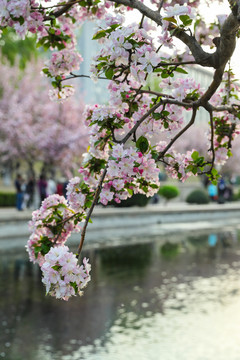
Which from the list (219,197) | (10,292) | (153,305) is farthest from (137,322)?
(219,197)

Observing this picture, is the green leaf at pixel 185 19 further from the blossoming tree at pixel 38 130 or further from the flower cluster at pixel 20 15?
the blossoming tree at pixel 38 130

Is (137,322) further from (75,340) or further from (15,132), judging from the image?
(15,132)

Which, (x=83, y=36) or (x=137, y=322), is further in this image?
(x=83, y=36)

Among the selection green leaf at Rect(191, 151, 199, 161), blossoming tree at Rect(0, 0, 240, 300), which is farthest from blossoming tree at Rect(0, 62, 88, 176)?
green leaf at Rect(191, 151, 199, 161)

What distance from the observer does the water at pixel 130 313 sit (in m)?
7.86

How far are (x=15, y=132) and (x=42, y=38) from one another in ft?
85.7

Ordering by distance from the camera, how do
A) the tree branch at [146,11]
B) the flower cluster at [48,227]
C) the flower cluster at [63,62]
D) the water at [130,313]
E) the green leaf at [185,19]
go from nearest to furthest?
the green leaf at [185,19] → the tree branch at [146,11] → the flower cluster at [48,227] → the flower cluster at [63,62] → the water at [130,313]

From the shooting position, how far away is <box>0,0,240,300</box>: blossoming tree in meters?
3.60

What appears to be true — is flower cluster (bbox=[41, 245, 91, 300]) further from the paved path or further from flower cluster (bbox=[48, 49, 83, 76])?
the paved path

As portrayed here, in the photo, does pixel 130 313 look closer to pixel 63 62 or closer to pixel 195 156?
pixel 63 62

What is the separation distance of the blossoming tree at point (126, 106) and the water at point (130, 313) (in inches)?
129

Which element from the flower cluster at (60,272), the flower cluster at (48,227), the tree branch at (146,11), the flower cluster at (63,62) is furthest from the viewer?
the flower cluster at (63,62)

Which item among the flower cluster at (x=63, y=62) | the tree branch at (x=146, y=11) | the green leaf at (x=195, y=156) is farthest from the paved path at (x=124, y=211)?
the tree branch at (x=146, y=11)

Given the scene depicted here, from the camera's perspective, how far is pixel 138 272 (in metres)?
13.9
